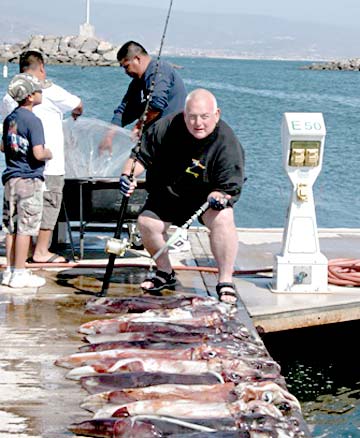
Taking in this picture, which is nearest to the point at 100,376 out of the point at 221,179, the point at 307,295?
the point at 221,179

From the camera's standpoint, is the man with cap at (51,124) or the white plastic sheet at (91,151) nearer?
the man with cap at (51,124)

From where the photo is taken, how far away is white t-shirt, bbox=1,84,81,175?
27.1 feet

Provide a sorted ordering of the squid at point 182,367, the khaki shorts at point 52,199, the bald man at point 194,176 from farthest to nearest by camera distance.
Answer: the khaki shorts at point 52,199 < the bald man at point 194,176 < the squid at point 182,367

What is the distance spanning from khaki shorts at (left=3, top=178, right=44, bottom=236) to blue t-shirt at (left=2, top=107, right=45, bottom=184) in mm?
61

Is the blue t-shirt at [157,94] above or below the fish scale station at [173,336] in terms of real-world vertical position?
above

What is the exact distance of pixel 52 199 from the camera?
8398 millimetres

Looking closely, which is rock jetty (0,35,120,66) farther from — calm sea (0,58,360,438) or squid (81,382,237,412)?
squid (81,382,237,412)

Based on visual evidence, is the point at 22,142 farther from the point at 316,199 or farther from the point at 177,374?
the point at 316,199

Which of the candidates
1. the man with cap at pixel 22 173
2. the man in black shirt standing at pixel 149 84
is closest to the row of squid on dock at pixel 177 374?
the man with cap at pixel 22 173

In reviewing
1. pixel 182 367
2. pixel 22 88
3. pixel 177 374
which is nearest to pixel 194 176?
pixel 22 88

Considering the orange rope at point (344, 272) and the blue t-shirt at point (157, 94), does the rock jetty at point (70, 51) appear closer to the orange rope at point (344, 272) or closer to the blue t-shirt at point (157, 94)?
the blue t-shirt at point (157, 94)

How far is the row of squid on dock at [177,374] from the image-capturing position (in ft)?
16.6

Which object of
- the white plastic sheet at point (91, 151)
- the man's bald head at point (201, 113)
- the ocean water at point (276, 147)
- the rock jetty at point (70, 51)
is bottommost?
the ocean water at point (276, 147)

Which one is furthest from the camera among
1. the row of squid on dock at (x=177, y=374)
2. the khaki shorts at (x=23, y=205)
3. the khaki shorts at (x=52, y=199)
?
the khaki shorts at (x=52, y=199)
